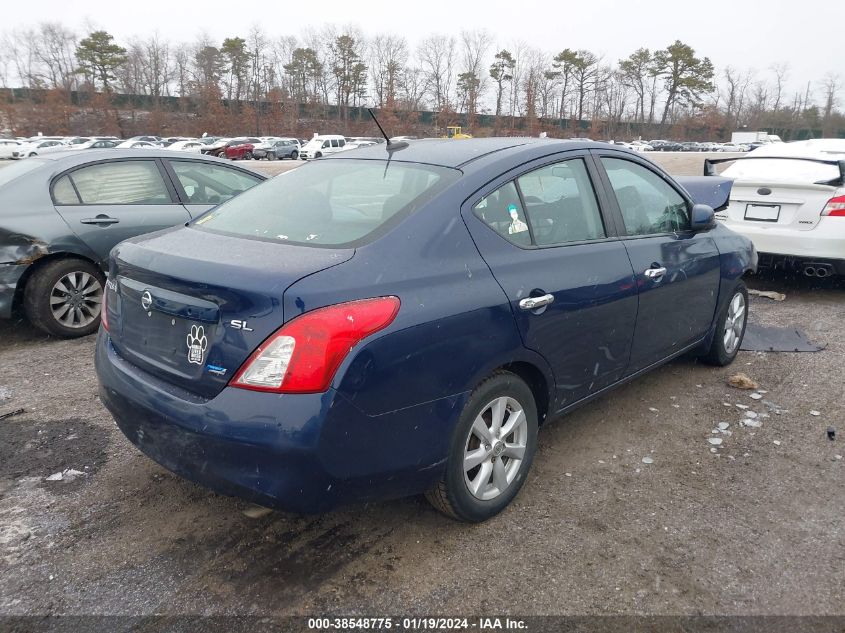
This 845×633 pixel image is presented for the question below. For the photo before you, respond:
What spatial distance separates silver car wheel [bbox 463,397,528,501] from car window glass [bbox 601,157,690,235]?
135cm

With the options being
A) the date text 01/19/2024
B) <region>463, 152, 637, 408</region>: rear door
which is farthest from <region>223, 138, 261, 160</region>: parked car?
the date text 01/19/2024

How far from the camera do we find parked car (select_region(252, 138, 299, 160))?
45781mm

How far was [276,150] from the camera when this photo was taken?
46.3m

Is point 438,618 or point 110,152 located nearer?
point 438,618

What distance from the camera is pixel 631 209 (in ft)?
12.1

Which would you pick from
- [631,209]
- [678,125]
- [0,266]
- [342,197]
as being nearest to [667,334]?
[631,209]

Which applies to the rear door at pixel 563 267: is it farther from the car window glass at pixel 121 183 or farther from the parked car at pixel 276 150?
the parked car at pixel 276 150

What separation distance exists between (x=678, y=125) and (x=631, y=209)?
101548mm

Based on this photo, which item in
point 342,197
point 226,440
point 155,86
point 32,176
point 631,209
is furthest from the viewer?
point 155,86

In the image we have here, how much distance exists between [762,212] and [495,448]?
5359 millimetres

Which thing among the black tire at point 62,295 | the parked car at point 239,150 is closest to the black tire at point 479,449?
the black tire at point 62,295

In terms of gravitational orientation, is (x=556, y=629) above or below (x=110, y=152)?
below

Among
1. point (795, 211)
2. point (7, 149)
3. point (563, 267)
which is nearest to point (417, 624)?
point (563, 267)

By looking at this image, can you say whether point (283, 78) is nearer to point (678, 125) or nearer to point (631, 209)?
point (678, 125)
